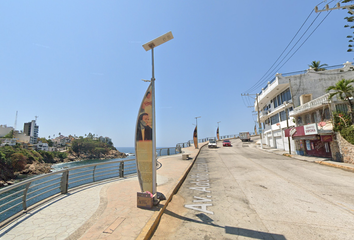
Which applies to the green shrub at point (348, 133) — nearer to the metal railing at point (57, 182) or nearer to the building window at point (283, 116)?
the building window at point (283, 116)

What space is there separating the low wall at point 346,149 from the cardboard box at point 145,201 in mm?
18798

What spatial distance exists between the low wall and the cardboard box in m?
18.8

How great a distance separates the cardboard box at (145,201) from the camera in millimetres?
5660

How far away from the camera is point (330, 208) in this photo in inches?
229

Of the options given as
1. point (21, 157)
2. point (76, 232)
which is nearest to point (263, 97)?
point (76, 232)

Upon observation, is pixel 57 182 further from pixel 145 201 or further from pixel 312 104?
pixel 312 104

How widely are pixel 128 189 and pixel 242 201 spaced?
491cm

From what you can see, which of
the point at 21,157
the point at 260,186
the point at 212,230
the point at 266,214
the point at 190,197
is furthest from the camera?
the point at 21,157

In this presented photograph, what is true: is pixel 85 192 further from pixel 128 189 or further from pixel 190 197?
pixel 190 197

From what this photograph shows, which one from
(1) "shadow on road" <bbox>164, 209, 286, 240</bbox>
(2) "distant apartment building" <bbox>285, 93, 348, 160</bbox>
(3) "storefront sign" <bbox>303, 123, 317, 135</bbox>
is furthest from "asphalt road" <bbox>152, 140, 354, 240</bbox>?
(3) "storefront sign" <bbox>303, 123, 317, 135</bbox>

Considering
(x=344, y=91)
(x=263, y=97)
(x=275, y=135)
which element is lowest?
(x=275, y=135)

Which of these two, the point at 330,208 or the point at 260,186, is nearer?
the point at 330,208

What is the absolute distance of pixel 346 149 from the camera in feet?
51.7

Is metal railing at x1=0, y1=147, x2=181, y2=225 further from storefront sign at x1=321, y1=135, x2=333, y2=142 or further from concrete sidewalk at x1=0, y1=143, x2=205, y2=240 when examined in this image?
storefront sign at x1=321, y1=135, x2=333, y2=142
